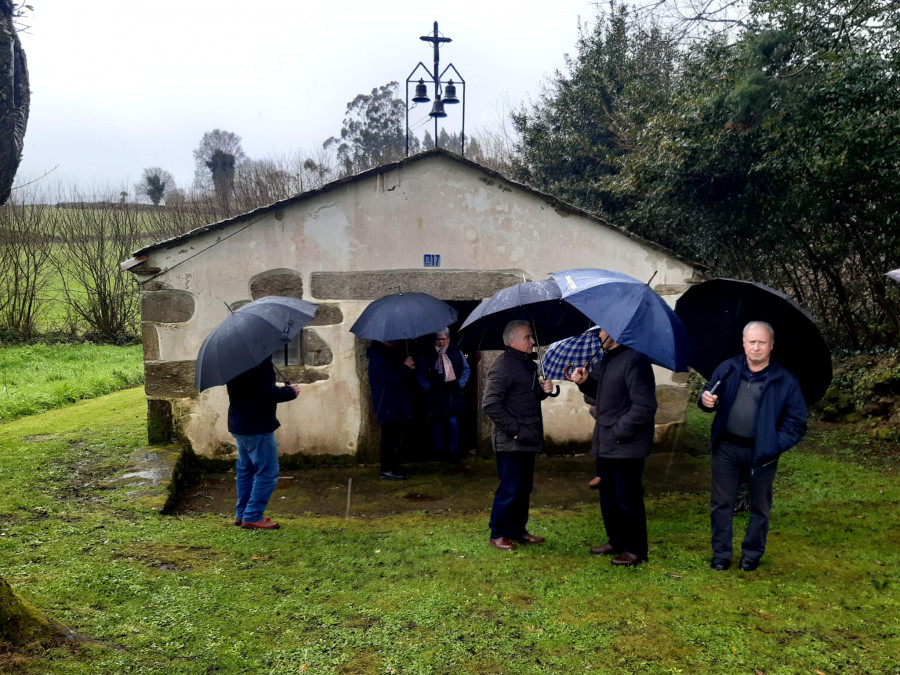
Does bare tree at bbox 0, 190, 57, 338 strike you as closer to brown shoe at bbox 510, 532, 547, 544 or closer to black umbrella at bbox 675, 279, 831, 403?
brown shoe at bbox 510, 532, 547, 544

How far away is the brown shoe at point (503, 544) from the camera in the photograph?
4793mm

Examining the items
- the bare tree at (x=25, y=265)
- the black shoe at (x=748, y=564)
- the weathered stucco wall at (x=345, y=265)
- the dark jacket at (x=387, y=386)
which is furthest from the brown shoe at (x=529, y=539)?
the bare tree at (x=25, y=265)

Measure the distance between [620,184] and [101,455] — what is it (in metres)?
9.28

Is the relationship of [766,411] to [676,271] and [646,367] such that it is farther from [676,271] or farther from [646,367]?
[676,271]

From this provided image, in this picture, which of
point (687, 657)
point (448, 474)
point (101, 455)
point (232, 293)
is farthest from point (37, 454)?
point (687, 657)

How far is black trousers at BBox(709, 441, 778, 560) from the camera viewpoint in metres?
4.12

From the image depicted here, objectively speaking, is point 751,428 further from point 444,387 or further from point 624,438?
point 444,387

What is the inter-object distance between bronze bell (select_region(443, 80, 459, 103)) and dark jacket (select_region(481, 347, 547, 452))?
24.8ft

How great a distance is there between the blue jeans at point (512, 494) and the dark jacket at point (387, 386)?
2.43 meters

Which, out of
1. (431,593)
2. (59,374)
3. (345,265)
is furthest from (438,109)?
(59,374)

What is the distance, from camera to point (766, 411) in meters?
3.98

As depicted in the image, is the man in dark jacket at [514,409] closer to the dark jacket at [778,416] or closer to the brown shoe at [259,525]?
the dark jacket at [778,416]

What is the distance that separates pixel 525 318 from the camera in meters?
5.23

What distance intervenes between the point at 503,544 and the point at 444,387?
9.68 ft
